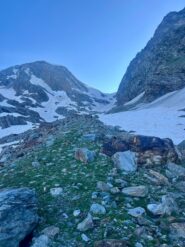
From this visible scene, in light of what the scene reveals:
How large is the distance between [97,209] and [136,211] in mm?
1293

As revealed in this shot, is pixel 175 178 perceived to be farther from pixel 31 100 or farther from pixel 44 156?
pixel 31 100

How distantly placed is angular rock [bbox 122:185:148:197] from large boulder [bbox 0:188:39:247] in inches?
138

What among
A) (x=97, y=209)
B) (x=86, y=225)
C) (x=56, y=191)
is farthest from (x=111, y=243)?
(x=56, y=191)

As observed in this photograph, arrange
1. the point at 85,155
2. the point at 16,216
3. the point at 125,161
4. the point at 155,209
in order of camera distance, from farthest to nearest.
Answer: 1. the point at 85,155
2. the point at 125,161
3. the point at 155,209
4. the point at 16,216

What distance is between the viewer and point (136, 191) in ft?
43.2

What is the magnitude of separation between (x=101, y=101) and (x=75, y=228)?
167 meters

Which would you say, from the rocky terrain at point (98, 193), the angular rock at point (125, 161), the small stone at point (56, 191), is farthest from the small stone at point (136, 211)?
the angular rock at point (125, 161)

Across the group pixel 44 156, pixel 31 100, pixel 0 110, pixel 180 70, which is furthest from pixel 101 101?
pixel 44 156

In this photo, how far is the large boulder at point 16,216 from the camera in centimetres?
1023

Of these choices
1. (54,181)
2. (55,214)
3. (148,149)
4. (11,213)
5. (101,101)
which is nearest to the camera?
(11,213)

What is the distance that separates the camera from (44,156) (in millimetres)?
17672

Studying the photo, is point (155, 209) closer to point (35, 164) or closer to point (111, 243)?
point (111, 243)

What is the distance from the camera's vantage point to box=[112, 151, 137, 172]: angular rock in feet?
50.5

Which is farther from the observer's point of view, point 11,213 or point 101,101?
point 101,101
